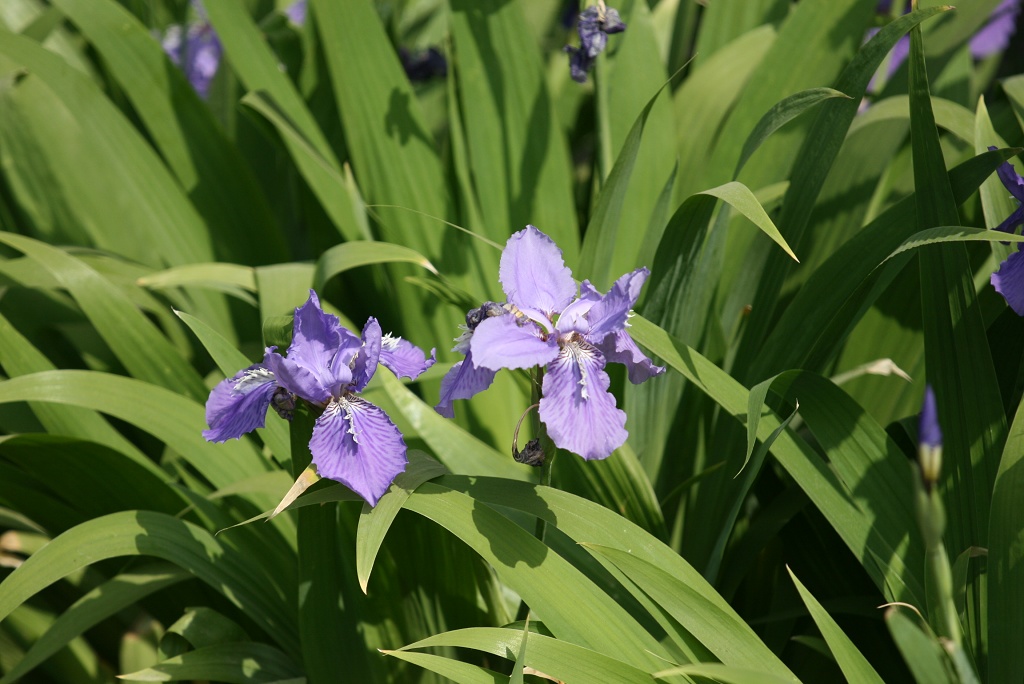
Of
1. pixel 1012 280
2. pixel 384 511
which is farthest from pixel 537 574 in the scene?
pixel 1012 280

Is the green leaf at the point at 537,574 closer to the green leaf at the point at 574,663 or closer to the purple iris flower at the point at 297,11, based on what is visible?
the green leaf at the point at 574,663

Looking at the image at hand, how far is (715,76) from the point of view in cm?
220

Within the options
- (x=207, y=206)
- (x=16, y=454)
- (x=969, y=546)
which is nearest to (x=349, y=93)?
(x=207, y=206)

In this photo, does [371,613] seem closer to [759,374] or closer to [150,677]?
[150,677]

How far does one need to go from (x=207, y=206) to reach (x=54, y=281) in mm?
→ 482

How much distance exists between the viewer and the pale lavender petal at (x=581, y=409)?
0.93 metres

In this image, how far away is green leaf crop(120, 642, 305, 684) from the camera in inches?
51.1

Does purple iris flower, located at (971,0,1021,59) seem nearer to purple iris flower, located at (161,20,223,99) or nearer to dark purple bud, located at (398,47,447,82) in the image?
dark purple bud, located at (398,47,447,82)

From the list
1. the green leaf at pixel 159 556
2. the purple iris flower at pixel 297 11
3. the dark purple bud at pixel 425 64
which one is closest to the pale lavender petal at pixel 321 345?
the green leaf at pixel 159 556

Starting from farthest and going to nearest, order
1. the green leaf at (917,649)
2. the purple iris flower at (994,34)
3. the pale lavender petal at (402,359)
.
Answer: the purple iris flower at (994,34) < the pale lavender petal at (402,359) < the green leaf at (917,649)

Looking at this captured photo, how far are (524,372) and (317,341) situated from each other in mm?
508

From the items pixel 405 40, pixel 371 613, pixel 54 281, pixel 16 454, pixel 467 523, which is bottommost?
pixel 371 613

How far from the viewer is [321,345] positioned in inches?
40.9

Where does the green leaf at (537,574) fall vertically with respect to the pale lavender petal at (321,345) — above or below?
below
